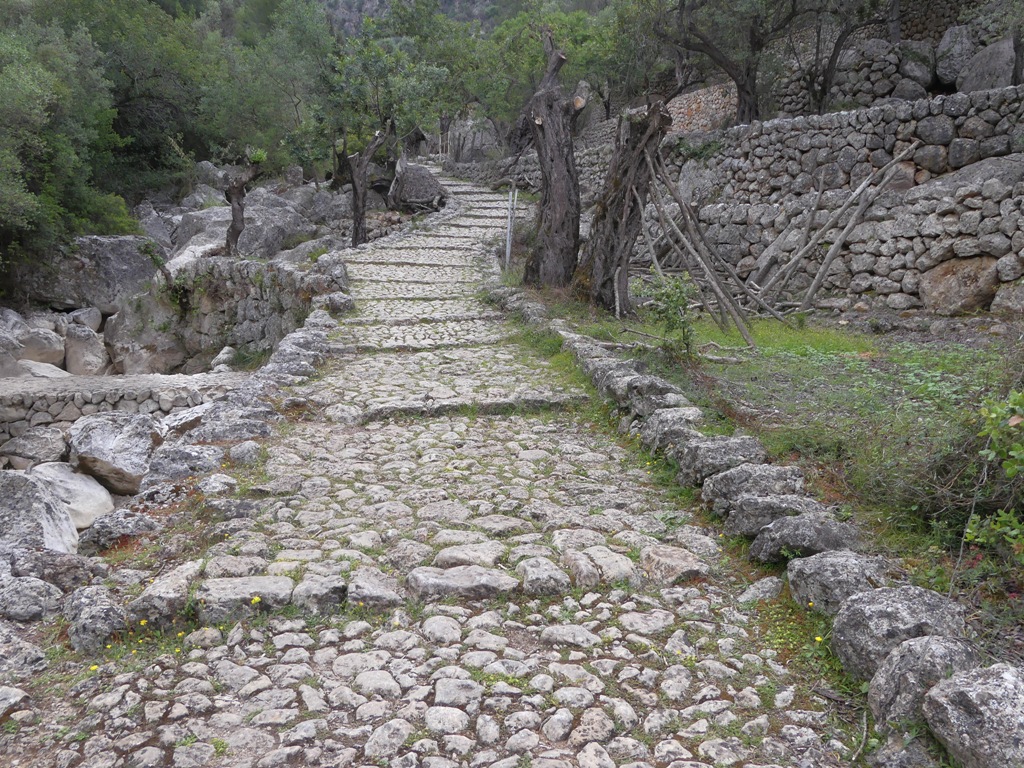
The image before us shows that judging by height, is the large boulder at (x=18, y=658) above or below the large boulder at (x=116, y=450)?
above

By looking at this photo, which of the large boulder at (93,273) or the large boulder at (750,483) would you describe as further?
the large boulder at (93,273)

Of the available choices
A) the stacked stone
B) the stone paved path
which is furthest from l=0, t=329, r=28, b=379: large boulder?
the stacked stone

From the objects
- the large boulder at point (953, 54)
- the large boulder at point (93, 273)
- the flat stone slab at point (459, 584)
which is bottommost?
the large boulder at point (93, 273)

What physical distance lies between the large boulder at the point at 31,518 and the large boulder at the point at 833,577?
390 centimetres

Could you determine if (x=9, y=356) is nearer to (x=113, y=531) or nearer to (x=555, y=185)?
(x=555, y=185)

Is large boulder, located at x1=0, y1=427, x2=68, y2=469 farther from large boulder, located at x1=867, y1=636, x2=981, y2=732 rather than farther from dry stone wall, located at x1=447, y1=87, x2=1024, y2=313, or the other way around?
dry stone wall, located at x1=447, y1=87, x2=1024, y2=313

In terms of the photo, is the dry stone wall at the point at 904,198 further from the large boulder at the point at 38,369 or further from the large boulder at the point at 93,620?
the large boulder at the point at 38,369

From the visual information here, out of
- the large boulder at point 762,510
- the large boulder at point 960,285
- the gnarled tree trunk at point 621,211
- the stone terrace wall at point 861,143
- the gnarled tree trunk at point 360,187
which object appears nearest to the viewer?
the large boulder at point 762,510

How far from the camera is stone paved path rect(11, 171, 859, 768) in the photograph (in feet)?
8.04

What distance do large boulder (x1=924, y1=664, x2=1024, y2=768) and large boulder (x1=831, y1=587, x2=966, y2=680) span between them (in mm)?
329

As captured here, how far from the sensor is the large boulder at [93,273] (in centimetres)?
1853

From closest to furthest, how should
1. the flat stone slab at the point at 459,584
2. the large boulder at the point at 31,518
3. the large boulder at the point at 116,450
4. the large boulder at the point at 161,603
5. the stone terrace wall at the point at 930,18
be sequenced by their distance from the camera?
the large boulder at the point at 161,603 < the flat stone slab at the point at 459,584 < the large boulder at the point at 31,518 < the large boulder at the point at 116,450 < the stone terrace wall at the point at 930,18

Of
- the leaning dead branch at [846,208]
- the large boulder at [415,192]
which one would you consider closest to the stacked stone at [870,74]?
the leaning dead branch at [846,208]

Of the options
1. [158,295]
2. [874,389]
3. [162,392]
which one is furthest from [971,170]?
[158,295]
